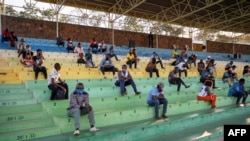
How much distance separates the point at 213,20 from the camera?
23438 millimetres

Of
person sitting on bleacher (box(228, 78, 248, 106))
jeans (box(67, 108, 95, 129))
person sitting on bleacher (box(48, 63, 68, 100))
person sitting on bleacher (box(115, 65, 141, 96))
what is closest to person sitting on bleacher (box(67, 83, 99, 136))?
jeans (box(67, 108, 95, 129))

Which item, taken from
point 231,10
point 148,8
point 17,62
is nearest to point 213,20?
point 231,10

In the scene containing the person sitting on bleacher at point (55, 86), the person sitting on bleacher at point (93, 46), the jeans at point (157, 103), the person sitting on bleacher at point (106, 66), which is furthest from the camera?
the person sitting on bleacher at point (93, 46)

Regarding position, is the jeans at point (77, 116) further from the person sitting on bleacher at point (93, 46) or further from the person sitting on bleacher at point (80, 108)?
the person sitting on bleacher at point (93, 46)

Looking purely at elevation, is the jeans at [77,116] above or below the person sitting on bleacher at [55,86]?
below

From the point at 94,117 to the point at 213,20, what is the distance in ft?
66.5

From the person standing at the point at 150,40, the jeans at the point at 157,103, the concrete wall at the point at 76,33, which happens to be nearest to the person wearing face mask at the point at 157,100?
the jeans at the point at 157,103

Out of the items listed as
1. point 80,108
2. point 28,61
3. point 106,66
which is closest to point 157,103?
point 80,108

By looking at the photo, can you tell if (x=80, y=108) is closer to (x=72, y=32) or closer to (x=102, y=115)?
(x=102, y=115)

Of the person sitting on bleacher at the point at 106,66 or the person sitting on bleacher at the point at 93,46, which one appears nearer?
the person sitting on bleacher at the point at 106,66

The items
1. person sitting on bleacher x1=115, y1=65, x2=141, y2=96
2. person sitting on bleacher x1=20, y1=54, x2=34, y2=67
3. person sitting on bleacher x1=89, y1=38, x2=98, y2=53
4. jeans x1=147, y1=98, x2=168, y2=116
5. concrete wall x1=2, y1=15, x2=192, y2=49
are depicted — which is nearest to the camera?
jeans x1=147, y1=98, x2=168, y2=116

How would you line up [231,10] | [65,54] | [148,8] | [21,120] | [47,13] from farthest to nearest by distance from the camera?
[231,10], [148,8], [47,13], [65,54], [21,120]

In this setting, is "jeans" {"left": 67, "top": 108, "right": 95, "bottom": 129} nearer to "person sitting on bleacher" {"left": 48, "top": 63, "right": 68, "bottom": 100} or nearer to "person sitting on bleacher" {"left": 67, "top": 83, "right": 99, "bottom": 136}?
"person sitting on bleacher" {"left": 67, "top": 83, "right": 99, "bottom": 136}

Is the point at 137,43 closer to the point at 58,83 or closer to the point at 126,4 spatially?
the point at 126,4
